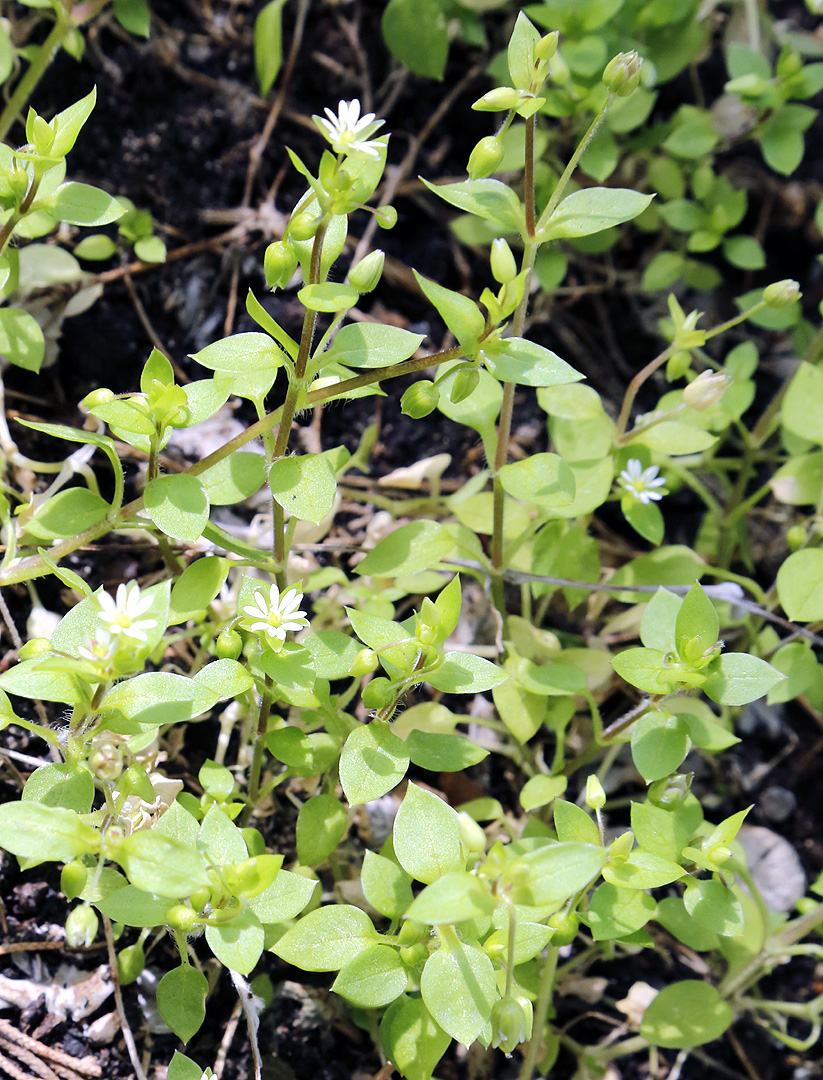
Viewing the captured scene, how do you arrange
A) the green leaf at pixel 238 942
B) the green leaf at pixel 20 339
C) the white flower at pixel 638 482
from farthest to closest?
the white flower at pixel 638 482, the green leaf at pixel 20 339, the green leaf at pixel 238 942

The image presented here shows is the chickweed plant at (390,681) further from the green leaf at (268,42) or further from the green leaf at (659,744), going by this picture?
the green leaf at (268,42)

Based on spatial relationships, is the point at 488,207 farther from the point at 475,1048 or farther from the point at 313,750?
the point at 475,1048

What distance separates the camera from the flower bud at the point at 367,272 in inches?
49.6

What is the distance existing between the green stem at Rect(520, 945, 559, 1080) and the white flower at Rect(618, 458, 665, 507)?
0.87 metres

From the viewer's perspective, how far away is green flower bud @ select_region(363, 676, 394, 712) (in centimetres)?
133

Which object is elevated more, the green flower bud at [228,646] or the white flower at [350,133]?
the white flower at [350,133]

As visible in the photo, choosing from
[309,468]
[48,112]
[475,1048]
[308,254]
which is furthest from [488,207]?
[475,1048]

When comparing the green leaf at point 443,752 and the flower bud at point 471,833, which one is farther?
the green leaf at point 443,752

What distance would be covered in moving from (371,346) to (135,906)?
0.85 metres

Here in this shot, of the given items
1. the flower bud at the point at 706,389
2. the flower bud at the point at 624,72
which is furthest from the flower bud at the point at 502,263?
the flower bud at the point at 706,389

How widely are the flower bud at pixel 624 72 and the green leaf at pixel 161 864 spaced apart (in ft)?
4.21

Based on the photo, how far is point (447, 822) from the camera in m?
1.28

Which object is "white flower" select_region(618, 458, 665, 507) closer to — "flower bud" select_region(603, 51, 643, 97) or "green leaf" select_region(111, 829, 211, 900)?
"flower bud" select_region(603, 51, 643, 97)

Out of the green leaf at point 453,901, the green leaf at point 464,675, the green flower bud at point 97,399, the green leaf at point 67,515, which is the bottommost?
the green leaf at point 453,901
